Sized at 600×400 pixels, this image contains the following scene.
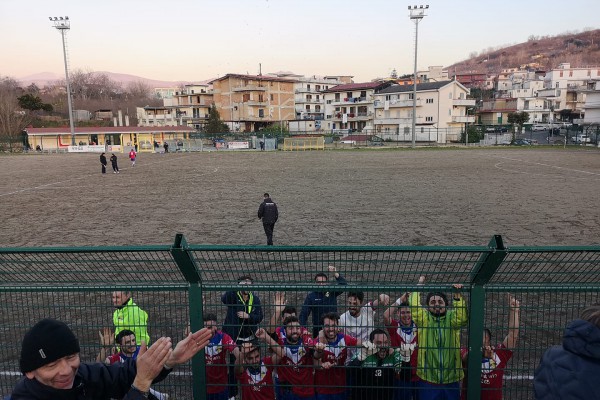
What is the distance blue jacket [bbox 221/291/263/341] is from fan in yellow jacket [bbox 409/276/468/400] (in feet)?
Answer: 4.21

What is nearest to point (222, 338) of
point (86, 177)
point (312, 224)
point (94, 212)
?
point (312, 224)

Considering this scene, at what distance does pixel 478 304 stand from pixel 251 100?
8060cm

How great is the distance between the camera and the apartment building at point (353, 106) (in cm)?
7788

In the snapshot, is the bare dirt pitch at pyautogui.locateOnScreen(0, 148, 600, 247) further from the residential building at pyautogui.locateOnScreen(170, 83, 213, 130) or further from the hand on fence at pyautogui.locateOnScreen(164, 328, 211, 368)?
the residential building at pyautogui.locateOnScreen(170, 83, 213, 130)

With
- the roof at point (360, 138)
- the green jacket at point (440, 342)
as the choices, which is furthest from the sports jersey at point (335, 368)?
the roof at point (360, 138)

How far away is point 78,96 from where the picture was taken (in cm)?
10806

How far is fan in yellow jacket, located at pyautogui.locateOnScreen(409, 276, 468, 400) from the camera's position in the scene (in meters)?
3.35

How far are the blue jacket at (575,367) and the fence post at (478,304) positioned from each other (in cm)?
95

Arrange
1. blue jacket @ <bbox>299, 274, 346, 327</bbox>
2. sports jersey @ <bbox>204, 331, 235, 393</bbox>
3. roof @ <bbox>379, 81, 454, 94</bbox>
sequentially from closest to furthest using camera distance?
blue jacket @ <bbox>299, 274, 346, 327</bbox>, sports jersey @ <bbox>204, 331, 235, 393</bbox>, roof @ <bbox>379, 81, 454, 94</bbox>

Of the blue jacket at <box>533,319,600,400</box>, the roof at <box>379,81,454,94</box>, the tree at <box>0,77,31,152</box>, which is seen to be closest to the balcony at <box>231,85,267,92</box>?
the roof at <box>379,81,454,94</box>

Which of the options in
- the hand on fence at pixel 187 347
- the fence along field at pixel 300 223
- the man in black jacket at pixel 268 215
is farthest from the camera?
the man in black jacket at pixel 268 215

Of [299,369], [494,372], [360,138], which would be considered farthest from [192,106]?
[494,372]

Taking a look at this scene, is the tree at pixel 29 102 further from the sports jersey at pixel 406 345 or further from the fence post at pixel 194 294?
the sports jersey at pixel 406 345

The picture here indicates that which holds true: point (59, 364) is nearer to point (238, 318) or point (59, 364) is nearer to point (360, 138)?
point (238, 318)
